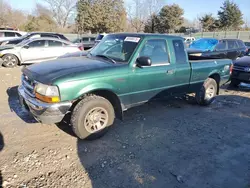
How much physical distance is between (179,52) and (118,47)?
143cm

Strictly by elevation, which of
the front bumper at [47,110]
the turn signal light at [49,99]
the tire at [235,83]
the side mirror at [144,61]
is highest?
the side mirror at [144,61]

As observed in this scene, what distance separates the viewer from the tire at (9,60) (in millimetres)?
10195

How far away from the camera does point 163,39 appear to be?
460 cm

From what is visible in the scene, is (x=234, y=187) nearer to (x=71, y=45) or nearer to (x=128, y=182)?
(x=128, y=182)

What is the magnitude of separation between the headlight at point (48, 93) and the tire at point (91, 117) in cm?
42

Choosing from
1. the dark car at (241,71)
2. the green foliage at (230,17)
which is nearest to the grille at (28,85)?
the dark car at (241,71)

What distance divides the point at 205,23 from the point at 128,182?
50.9 metres

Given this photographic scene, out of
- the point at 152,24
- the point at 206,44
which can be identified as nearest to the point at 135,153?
the point at 206,44

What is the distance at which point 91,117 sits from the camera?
3.78 m

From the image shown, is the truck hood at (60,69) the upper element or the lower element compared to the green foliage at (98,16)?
lower

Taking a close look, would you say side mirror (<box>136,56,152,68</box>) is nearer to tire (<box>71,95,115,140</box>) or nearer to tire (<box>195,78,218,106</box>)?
tire (<box>71,95,115,140</box>)

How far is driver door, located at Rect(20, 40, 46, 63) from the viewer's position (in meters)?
10.5

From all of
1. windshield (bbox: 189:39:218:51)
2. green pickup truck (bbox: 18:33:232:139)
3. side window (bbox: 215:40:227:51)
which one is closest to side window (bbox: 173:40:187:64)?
green pickup truck (bbox: 18:33:232:139)

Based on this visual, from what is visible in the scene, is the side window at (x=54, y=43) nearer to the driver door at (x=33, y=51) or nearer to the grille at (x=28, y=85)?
the driver door at (x=33, y=51)
